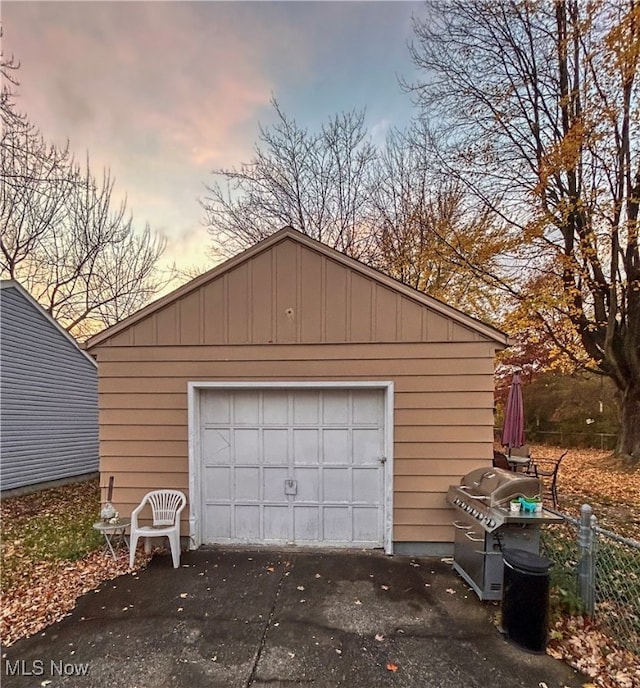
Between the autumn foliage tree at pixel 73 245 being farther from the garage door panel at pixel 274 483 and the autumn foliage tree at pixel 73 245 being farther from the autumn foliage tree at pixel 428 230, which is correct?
the garage door panel at pixel 274 483

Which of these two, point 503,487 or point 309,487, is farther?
point 309,487

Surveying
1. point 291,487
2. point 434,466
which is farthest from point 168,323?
point 434,466

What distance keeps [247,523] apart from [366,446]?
1825 millimetres

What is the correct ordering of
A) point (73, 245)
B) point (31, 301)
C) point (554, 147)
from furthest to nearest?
point (73, 245) < point (31, 301) < point (554, 147)

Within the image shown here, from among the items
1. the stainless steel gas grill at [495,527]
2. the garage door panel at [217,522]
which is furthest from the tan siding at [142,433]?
the stainless steel gas grill at [495,527]

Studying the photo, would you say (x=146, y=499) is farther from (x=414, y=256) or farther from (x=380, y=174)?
(x=380, y=174)

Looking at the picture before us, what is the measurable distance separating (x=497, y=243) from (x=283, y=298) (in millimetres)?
6412

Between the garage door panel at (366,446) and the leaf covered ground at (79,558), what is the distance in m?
2.32

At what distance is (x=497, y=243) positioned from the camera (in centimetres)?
912

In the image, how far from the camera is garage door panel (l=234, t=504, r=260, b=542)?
5066mm

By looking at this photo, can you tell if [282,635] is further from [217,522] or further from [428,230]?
[428,230]

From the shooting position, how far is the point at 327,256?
489cm

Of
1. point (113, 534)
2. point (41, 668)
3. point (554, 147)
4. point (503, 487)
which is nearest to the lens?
point (41, 668)

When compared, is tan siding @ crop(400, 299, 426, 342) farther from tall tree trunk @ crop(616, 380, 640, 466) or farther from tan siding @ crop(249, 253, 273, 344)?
tall tree trunk @ crop(616, 380, 640, 466)
